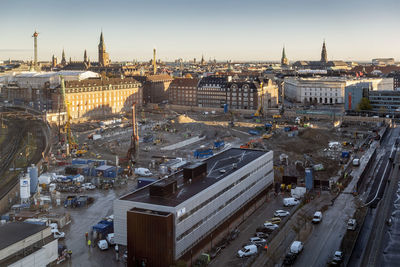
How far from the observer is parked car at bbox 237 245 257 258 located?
14.3m

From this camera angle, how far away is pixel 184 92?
59.3 m

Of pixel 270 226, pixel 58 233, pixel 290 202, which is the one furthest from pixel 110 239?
pixel 290 202

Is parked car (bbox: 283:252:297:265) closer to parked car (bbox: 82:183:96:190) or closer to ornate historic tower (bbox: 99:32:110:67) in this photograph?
parked car (bbox: 82:183:96:190)

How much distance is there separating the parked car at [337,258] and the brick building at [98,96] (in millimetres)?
36370

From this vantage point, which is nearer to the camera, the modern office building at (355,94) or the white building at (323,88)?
the modern office building at (355,94)

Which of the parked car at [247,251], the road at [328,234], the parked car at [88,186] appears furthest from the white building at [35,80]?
the parked car at [247,251]

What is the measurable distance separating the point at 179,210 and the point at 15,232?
4.38m

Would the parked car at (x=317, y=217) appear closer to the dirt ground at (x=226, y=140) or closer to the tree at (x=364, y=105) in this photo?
the dirt ground at (x=226, y=140)

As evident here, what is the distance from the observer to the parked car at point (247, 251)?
14.3 meters

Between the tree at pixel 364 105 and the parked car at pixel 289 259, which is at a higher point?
the tree at pixel 364 105

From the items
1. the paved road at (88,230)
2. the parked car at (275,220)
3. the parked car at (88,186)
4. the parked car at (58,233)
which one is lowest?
the paved road at (88,230)

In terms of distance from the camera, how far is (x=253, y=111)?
52.5 meters

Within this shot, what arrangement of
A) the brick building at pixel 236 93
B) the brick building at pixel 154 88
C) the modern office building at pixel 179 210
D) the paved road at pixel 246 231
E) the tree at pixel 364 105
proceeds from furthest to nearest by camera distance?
the brick building at pixel 154 88 < the brick building at pixel 236 93 < the tree at pixel 364 105 < the paved road at pixel 246 231 < the modern office building at pixel 179 210

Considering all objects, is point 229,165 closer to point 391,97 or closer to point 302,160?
point 302,160
